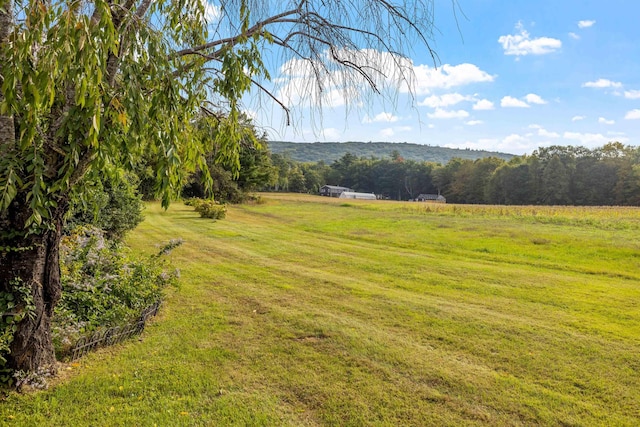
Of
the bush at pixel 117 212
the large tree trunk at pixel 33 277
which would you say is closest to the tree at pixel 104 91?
the large tree trunk at pixel 33 277

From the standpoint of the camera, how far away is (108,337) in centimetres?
454

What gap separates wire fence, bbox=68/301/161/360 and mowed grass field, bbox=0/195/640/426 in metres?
0.13

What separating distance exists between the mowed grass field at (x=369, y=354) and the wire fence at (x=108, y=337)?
0.13 metres

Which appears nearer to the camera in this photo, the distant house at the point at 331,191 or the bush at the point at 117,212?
the bush at the point at 117,212

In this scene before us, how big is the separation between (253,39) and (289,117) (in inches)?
39.9

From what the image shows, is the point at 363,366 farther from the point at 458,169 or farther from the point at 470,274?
the point at 458,169

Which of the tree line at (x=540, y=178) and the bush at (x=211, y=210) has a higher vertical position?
the tree line at (x=540, y=178)

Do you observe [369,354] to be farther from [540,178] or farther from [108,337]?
[540,178]

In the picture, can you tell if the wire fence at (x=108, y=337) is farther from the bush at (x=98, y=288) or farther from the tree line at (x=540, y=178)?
the tree line at (x=540, y=178)

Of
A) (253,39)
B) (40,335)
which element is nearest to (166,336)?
(40,335)

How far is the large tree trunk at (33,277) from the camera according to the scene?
11.1 feet

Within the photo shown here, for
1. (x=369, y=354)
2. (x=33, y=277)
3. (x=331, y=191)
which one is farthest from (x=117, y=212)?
(x=331, y=191)

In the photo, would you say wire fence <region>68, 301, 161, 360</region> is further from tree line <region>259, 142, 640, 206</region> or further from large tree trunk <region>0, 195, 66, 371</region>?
tree line <region>259, 142, 640, 206</region>

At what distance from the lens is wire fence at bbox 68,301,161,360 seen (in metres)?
4.23
